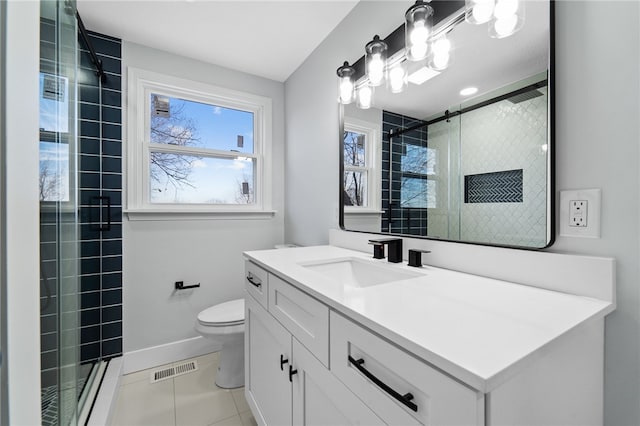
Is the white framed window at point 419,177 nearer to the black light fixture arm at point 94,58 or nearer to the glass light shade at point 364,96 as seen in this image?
the glass light shade at point 364,96

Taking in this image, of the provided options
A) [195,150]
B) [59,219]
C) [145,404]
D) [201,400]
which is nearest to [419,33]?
[59,219]

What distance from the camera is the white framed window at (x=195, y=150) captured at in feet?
6.70

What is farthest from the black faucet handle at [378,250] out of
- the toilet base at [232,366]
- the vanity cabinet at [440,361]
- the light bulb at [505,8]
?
the toilet base at [232,366]

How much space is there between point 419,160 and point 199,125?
6.28 feet

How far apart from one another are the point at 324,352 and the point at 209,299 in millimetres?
1799

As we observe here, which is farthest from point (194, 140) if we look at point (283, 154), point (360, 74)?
point (360, 74)

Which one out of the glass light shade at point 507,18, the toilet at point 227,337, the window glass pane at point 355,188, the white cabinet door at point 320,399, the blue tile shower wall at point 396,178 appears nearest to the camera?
the white cabinet door at point 320,399

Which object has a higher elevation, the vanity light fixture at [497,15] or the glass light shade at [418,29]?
the glass light shade at [418,29]

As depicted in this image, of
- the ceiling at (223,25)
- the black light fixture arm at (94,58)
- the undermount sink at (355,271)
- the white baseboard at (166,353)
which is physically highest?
the ceiling at (223,25)

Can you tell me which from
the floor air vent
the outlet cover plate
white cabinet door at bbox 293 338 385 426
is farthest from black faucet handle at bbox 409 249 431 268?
the floor air vent

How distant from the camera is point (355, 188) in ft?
5.46

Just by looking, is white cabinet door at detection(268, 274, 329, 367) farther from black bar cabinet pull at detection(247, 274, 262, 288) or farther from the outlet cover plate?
the outlet cover plate

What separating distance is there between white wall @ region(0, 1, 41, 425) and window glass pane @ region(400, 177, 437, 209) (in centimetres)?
128

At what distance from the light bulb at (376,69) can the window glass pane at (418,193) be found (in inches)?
21.7
